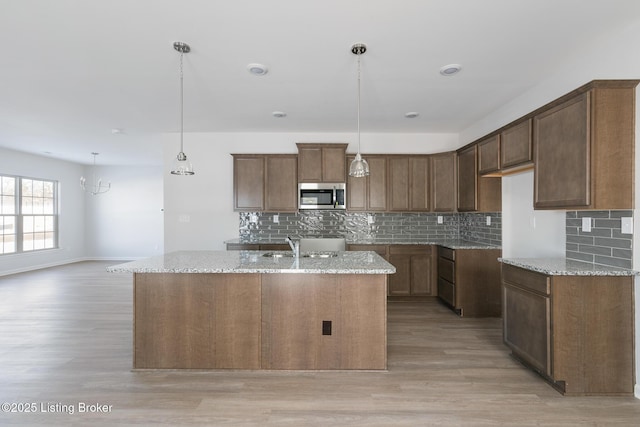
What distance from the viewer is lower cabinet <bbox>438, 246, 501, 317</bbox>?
3771 mm

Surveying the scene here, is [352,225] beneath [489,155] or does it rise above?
beneath

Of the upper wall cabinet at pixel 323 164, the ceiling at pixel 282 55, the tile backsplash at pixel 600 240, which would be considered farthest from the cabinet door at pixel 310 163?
the tile backsplash at pixel 600 240

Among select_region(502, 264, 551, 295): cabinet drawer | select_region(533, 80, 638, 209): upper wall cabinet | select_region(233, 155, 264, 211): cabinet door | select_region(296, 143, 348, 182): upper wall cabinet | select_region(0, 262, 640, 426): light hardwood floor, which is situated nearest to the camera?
select_region(0, 262, 640, 426): light hardwood floor

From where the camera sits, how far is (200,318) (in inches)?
95.2

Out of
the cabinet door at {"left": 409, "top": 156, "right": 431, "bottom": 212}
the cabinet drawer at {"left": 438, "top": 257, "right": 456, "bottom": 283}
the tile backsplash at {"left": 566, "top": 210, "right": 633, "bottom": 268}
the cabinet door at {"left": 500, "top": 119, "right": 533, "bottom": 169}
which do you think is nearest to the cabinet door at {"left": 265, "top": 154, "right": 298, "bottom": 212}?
the cabinet door at {"left": 409, "top": 156, "right": 431, "bottom": 212}

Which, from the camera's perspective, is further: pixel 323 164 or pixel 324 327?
pixel 323 164

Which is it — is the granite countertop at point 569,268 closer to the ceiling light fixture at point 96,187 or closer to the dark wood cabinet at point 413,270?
the dark wood cabinet at point 413,270

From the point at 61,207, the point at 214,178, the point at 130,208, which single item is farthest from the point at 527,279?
the point at 61,207

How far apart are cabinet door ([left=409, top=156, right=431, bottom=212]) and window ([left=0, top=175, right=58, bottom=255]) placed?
7913 millimetres

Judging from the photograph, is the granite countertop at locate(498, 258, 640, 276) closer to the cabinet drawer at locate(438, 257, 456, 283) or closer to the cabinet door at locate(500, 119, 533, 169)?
the cabinet door at locate(500, 119, 533, 169)

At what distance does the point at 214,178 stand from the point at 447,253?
3.61 metres

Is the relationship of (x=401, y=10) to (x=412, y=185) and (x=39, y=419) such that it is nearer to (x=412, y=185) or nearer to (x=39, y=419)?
(x=412, y=185)

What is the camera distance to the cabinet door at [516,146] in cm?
267

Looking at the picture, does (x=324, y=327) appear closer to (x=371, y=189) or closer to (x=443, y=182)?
(x=371, y=189)
